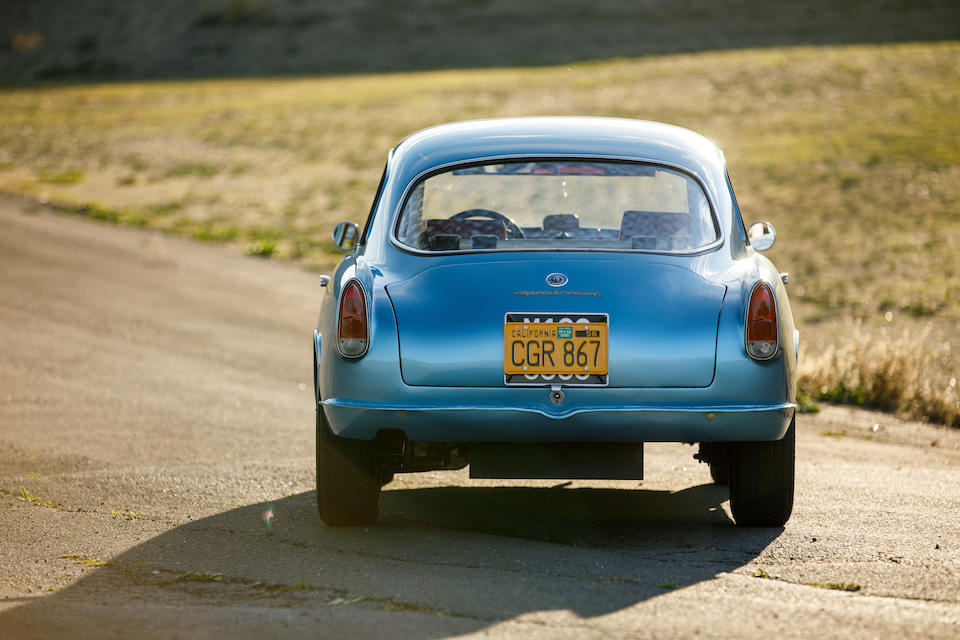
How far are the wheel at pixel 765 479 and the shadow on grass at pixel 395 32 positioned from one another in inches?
1592

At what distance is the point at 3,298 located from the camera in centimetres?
1494

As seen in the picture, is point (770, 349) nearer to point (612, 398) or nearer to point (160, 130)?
point (612, 398)

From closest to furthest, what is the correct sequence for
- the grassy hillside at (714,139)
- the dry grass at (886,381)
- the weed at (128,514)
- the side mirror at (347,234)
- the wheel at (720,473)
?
the weed at (128,514)
the side mirror at (347,234)
the wheel at (720,473)
the dry grass at (886,381)
the grassy hillside at (714,139)

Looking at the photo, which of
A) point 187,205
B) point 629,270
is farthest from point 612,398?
point 187,205

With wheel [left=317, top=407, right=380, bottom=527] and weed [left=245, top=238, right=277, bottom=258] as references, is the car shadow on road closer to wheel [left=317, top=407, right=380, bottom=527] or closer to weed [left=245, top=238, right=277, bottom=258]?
wheel [left=317, top=407, right=380, bottom=527]

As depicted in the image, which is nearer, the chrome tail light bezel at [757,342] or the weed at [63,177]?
the chrome tail light bezel at [757,342]

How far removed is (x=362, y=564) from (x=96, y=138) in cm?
3165

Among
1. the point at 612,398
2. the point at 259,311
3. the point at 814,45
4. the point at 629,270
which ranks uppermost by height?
the point at 814,45

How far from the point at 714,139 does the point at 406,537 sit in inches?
977

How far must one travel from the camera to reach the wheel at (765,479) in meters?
5.99

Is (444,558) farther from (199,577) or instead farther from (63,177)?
(63,177)

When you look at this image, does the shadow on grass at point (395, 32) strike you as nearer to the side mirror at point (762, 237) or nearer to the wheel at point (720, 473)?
the wheel at point (720, 473)

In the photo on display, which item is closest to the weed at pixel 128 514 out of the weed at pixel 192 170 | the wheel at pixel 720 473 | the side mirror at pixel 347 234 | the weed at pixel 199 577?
the weed at pixel 199 577

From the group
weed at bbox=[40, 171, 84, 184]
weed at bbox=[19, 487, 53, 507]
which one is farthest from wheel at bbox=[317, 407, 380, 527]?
weed at bbox=[40, 171, 84, 184]
